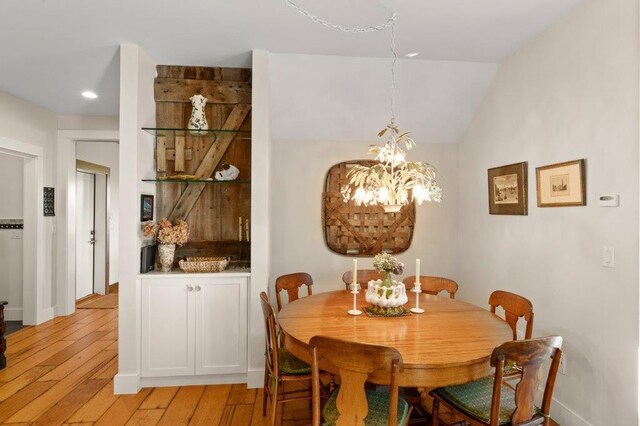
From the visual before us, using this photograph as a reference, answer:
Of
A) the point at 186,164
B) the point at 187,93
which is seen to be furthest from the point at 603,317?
the point at 187,93

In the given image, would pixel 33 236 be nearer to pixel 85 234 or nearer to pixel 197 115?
pixel 85 234

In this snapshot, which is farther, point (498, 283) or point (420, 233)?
point (420, 233)

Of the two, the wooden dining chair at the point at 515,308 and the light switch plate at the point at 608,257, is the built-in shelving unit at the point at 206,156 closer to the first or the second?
the wooden dining chair at the point at 515,308

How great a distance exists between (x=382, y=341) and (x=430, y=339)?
0.25 metres

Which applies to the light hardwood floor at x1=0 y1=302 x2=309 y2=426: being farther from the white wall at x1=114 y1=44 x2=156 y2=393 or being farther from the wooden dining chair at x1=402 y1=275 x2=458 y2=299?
the wooden dining chair at x1=402 y1=275 x2=458 y2=299

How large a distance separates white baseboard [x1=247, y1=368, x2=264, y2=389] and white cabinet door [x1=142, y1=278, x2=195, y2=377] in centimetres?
45

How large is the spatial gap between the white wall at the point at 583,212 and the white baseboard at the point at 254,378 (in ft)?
6.85

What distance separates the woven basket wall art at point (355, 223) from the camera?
12.3 ft

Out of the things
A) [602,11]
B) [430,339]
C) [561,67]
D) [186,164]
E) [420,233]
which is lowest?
[430,339]

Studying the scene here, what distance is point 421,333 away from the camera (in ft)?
6.16

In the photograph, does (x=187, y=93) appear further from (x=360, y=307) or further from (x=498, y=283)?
(x=498, y=283)

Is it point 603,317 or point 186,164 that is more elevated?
point 186,164

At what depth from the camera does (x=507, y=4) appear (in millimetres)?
2250

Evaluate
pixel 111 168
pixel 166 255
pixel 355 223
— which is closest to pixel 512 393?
pixel 355 223
